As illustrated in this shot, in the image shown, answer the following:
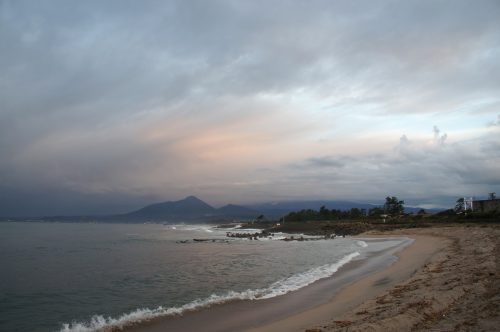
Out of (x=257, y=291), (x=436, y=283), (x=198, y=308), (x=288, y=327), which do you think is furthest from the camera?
(x=257, y=291)

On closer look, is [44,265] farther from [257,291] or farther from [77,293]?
[257,291]

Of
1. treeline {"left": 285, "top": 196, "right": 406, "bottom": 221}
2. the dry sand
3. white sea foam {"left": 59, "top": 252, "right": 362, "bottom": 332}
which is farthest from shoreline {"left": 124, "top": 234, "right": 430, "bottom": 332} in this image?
treeline {"left": 285, "top": 196, "right": 406, "bottom": 221}

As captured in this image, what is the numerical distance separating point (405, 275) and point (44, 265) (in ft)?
98.0

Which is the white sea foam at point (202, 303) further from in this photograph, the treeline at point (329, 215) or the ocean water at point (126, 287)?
the treeline at point (329, 215)

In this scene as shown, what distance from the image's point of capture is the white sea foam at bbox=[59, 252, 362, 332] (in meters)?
13.6

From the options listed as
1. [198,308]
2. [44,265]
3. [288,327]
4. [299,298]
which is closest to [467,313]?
[288,327]

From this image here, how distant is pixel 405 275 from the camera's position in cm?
2022

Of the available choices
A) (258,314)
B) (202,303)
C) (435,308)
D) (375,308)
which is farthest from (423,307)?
(202,303)

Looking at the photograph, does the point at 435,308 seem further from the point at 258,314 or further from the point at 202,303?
the point at 202,303

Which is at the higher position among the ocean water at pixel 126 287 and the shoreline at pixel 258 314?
the shoreline at pixel 258 314

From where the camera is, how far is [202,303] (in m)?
16.5

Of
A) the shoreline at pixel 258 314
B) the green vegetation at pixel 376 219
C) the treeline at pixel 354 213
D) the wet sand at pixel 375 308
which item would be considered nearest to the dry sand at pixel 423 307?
the wet sand at pixel 375 308

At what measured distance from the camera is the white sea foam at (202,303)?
1359 centimetres

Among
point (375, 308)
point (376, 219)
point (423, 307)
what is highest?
point (423, 307)
